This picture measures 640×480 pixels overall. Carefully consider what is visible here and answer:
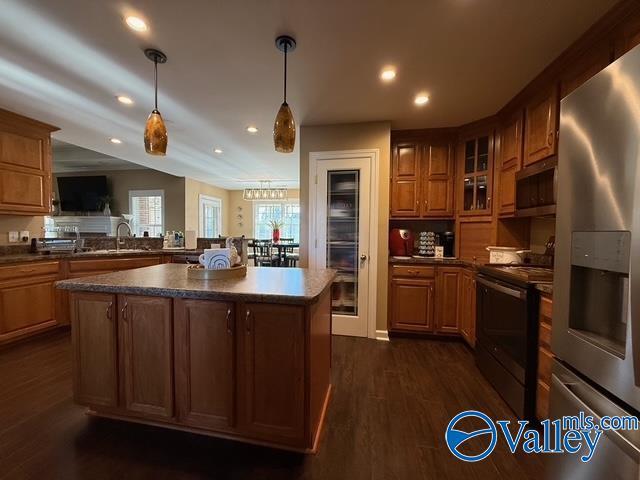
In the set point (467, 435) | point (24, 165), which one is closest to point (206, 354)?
point (467, 435)

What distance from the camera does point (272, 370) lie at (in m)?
1.45

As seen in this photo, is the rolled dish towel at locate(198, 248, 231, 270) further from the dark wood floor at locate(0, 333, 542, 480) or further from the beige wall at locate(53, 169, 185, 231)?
the beige wall at locate(53, 169, 185, 231)

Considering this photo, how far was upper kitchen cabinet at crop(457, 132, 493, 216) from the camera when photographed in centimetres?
299

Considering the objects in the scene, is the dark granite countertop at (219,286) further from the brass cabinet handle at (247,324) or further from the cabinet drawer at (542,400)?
the cabinet drawer at (542,400)

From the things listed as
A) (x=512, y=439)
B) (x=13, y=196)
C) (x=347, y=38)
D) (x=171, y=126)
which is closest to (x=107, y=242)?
(x=13, y=196)

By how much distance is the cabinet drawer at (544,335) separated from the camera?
1.65 m

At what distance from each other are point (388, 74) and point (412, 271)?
2014 mm

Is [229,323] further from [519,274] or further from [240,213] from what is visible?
[240,213]

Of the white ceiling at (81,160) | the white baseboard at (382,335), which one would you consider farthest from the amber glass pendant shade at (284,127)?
the white ceiling at (81,160)

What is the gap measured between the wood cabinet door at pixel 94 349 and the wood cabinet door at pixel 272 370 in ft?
2.74

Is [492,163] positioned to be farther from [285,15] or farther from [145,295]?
[145,295]

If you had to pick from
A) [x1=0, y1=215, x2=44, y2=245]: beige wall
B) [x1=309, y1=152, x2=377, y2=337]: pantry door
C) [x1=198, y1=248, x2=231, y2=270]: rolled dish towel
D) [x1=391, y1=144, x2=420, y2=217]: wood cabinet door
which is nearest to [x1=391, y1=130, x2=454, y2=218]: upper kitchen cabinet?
[x1=391, y1=144, x2=420, y2=217]: wood cabinet door

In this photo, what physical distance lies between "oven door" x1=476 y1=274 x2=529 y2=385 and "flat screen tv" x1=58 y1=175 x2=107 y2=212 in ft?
25.3

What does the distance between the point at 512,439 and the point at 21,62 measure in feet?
A: 14.5
